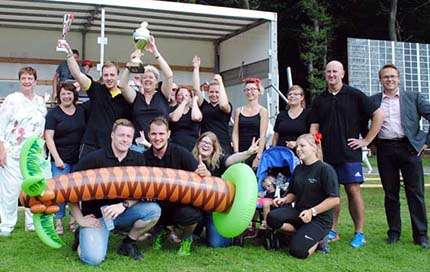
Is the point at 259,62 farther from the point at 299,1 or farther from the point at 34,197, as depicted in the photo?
the point at 299,1

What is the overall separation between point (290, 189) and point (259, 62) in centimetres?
445

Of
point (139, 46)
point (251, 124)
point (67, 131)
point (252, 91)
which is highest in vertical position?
point (139, 46)

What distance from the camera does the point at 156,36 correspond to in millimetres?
10547

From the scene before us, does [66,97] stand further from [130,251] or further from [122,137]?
[130,251]

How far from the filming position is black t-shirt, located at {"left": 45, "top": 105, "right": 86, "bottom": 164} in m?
5.34

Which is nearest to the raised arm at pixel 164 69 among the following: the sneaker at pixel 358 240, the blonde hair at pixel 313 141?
the blonde hair at pixel 313 141

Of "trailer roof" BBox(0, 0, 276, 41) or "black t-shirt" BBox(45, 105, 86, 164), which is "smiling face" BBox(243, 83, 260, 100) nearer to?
"black t-shirt" BBox(45, 105, 86, 164)

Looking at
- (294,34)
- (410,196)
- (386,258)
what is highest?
(294,34)

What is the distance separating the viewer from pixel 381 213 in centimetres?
694

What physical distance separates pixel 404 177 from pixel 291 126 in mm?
1203

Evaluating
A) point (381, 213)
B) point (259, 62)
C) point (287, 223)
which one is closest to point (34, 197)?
point (287, 223)

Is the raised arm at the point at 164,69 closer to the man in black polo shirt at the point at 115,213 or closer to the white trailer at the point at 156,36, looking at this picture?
the man in black polo shirt at the point at 115,213

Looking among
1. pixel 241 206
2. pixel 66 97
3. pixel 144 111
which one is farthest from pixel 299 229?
pixel 66 97

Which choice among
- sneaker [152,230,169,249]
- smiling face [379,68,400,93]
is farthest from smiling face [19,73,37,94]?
smiling face [379,68,400,93]
